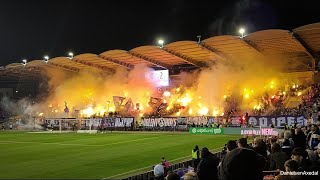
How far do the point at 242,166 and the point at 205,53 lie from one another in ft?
158

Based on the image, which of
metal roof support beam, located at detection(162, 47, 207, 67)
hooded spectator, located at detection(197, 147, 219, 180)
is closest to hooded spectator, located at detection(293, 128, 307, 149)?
hooded spectator, located at detection(197, 147, 219, 180)

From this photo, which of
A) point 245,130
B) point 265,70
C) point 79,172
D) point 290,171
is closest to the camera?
point 290,171

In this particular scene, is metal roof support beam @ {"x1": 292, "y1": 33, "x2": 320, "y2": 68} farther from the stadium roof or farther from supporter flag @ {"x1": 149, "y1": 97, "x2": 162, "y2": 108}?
supporter flag @ {"x1": 149, "y1": 97, "x2": 162, "y2": 108}

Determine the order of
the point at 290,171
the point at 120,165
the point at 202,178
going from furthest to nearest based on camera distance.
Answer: the point at 120,165
the point at 202,178
the point at 290,171

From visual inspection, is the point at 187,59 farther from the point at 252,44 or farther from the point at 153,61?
the point at 252,44

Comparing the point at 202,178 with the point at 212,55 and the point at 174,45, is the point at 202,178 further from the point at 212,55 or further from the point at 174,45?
the point at 212,55

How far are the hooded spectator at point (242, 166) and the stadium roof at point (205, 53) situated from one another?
37.2 m

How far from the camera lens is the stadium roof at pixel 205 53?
140 feet

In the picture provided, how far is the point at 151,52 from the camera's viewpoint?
5272 centimetres

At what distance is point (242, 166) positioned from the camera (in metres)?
3.95

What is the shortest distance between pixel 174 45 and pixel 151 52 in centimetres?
533

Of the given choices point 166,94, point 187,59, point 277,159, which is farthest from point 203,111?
point 277,159

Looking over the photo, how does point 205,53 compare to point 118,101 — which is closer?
point 205,53

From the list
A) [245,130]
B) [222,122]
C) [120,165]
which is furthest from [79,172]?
[222,122]
